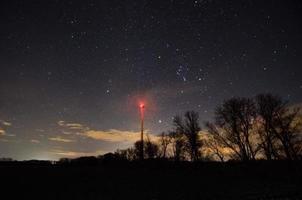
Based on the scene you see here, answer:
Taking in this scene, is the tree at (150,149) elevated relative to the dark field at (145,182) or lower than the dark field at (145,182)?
elevated

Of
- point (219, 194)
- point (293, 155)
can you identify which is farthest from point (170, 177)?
point (293, 155)

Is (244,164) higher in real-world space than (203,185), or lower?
higher

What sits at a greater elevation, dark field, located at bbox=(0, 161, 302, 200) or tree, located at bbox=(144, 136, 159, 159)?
tree, located at bbox=(144, 136, 159, 159)

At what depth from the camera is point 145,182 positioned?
26.8m

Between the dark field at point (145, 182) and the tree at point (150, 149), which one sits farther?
the tree at point (150, 149)

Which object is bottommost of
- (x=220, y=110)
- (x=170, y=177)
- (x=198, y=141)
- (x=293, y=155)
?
(x=170, y=177)

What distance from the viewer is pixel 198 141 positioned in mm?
60688

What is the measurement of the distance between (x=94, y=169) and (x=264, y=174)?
23098 millimetres

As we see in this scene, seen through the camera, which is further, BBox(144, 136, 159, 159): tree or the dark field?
BBox(144, 136, 159, 159): tree

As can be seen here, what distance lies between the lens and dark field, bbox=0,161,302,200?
22031mm

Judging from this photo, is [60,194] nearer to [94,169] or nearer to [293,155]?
[94,169]

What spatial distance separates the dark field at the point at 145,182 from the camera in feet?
72.3

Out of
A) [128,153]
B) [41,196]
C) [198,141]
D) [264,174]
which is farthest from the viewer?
[128,153]

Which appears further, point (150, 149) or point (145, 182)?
point (150, 149)
